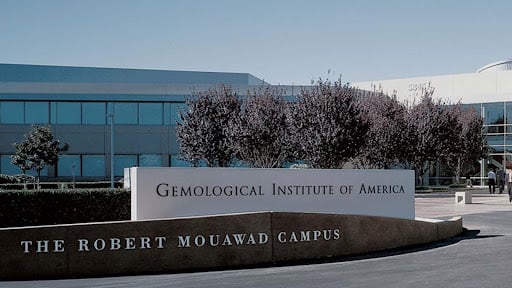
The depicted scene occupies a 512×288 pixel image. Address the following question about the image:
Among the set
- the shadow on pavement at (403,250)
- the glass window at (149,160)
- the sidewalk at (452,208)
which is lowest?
the sidewalk at (452,208)

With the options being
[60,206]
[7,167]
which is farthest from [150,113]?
[60,206]

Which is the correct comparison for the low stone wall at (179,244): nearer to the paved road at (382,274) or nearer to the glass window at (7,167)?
the paved road at (382,274)

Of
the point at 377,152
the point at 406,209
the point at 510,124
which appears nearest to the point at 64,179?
the point at 377,152

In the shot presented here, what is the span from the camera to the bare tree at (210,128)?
111 ft

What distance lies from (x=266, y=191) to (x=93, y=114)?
1407 inches

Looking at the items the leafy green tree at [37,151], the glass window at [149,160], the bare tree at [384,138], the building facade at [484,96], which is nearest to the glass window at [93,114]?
the glass window at [149,160]

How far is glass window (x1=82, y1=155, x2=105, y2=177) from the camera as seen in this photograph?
49.1 m

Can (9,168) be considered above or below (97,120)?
below

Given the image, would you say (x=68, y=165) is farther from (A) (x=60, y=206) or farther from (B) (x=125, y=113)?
(A) (x=60, y=206)

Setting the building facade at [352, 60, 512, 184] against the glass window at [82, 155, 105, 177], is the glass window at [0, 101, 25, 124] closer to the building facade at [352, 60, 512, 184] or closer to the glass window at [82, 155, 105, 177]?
the glass window at [82, 155, 105, 177]

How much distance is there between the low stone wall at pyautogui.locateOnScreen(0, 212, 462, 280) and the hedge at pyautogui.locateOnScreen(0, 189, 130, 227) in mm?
8212

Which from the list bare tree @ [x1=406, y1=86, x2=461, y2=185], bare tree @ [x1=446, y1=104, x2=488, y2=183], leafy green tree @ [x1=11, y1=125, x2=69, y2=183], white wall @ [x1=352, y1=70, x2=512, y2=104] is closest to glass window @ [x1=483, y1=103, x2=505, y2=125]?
white wall @ [x1=352, y1=70, x2=512, y2=104]

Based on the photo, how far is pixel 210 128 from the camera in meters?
34.0

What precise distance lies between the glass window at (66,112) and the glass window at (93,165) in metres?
2.66
